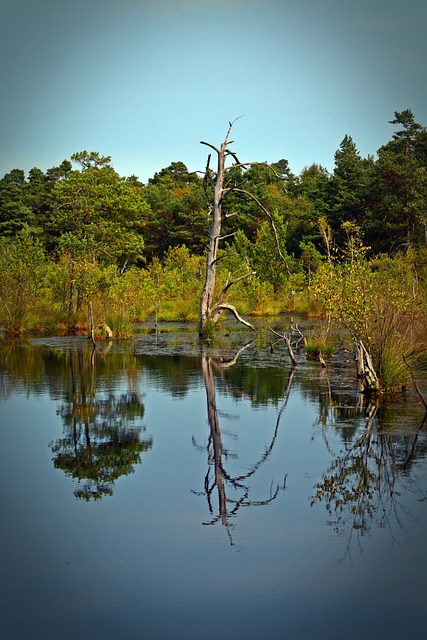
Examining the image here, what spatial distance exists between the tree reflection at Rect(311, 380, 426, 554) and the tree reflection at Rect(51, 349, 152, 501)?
2.44m

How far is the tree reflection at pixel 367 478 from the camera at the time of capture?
7.71 m

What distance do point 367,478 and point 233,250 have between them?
46.8m

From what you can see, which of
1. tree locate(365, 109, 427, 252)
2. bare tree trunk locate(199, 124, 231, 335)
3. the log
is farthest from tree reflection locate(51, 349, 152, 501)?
tree locate(365, 109, 427, 252)

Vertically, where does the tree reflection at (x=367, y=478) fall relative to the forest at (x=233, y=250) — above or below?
below

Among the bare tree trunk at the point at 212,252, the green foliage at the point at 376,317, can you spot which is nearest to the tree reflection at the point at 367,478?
the green foliage at the point at 376,317

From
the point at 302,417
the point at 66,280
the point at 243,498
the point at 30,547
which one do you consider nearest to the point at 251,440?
the point at 302,417

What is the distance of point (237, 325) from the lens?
3481 cm

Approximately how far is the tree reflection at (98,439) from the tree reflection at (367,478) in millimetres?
2443

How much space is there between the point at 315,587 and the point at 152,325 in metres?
29.5

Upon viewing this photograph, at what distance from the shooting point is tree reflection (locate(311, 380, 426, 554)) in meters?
7.71

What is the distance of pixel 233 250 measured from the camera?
2180 inches

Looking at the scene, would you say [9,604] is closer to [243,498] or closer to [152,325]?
[243,498]

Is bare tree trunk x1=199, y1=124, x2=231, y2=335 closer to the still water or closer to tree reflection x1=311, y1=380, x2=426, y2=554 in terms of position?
the still water

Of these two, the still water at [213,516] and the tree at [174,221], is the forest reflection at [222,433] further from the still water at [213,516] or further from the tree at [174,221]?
the tree at [174,221]
